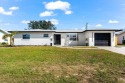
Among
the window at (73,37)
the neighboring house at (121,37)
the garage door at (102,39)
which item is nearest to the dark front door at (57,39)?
the window at (73,37)

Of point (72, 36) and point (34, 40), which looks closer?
point (34, 40)

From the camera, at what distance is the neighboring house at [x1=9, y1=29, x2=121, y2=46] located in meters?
30.8

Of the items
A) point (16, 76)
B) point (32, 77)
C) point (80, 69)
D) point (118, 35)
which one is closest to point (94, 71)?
point (80, 69)

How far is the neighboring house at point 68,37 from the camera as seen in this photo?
30.8 metres

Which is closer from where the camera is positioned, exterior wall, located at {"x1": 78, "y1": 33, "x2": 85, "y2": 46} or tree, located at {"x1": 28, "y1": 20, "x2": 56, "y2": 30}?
exterior wall, located at {"x1": 78, "y1": 33, "x2": 85, "y2": 46}

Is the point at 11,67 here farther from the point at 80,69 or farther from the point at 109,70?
the point at 109,70

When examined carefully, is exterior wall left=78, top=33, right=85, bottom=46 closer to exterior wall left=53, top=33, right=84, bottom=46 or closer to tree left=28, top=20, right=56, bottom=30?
exterior wall left=53, top=33, right=84, bottom=46

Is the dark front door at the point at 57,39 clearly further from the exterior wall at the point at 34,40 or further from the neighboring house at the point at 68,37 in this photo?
the exterior wall at the point at 34,40

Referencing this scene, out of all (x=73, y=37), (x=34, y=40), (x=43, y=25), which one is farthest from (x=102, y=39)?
(x=43, y=25)

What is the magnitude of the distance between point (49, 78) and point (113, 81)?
2.41 meters

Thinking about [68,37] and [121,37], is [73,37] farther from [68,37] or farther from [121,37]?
[121,37]

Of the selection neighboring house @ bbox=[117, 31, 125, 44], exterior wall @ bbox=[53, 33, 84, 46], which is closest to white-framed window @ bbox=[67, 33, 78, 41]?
exterior wall @ bbox=[53, 33, 84, 46]

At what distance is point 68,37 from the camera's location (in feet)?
115

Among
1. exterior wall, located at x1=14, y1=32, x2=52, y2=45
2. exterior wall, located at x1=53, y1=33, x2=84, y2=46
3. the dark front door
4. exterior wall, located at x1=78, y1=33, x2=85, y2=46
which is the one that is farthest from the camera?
the dark front door
